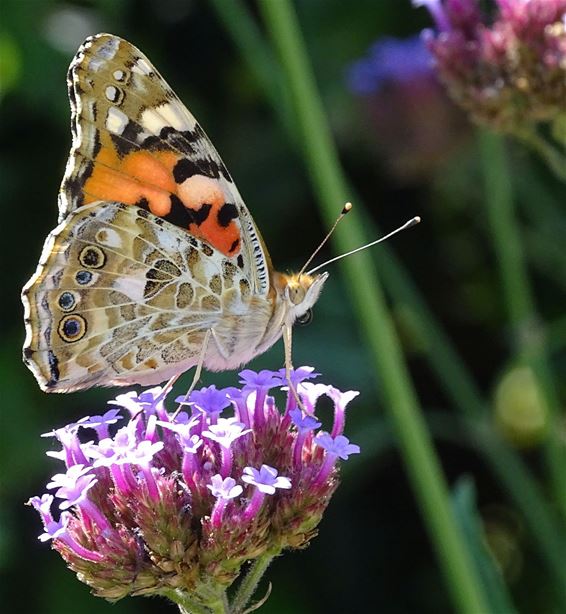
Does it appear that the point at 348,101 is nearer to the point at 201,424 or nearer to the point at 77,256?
the point at 77,256

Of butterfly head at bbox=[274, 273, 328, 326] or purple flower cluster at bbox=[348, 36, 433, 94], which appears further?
purple flower cluster at bbox=[348, 36, 433, 94]

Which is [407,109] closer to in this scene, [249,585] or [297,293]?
[297,293]

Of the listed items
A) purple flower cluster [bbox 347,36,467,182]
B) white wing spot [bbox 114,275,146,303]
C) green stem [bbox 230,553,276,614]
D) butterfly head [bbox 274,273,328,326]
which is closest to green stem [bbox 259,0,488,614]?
butterfly head [bbox 274,273,328,326]

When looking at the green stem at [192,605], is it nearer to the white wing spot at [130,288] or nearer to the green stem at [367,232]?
the white wing spot at [130,288]

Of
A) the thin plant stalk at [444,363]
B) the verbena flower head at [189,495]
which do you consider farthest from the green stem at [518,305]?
the verbena flower head at [189,495]

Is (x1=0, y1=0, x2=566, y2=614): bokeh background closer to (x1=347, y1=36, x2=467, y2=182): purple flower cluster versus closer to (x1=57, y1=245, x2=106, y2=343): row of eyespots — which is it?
(x1=347, y1=36, x2=467, y2=182): purple flower cluster
